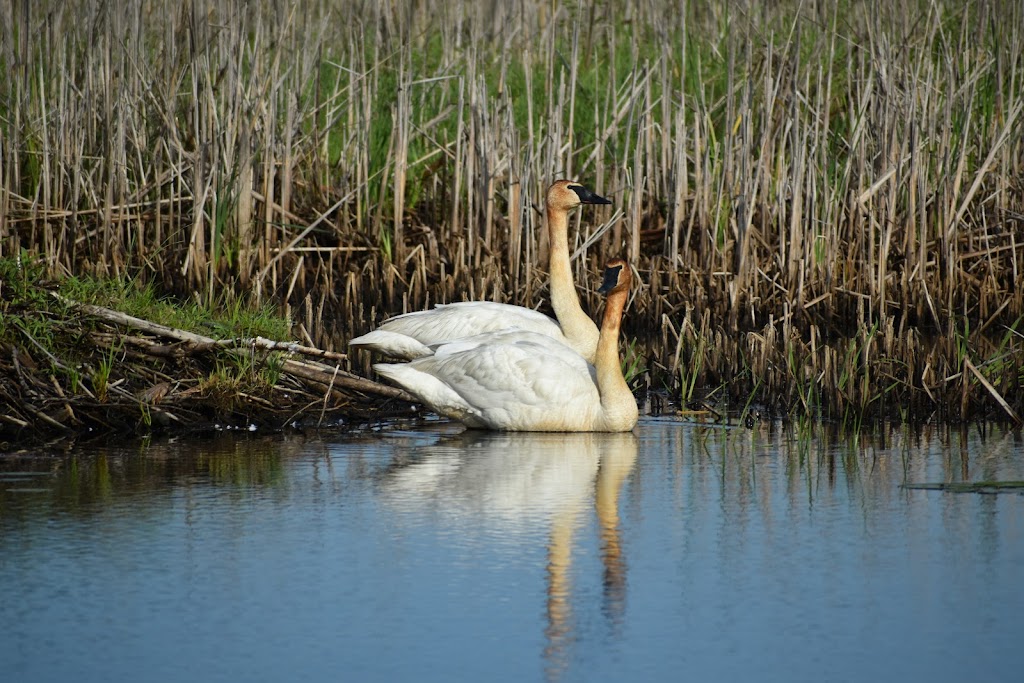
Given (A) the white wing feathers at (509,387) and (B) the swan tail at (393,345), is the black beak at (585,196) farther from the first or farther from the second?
(A) the white wing feathers at (509,387)

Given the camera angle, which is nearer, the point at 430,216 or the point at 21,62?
the point at 21,62

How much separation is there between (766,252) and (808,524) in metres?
6.09

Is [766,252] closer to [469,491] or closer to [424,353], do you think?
[424,353]

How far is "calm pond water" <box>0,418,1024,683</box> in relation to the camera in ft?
13.8

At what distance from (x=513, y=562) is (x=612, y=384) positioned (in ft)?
9.38

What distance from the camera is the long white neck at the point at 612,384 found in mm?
7824

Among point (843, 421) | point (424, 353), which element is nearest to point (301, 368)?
point (424, 353)

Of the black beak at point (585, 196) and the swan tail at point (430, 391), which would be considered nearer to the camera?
the swan tail at point (430, 391)

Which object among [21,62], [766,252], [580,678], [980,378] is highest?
[21,62]

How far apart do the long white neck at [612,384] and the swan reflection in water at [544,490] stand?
3.5 inches

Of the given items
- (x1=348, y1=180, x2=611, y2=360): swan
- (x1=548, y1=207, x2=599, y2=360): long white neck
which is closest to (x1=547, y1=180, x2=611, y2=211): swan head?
(x1=348, y1=180, x2=611, y2=360): swan

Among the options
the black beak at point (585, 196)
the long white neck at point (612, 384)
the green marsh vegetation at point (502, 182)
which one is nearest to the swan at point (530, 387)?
the long white neck at point (612, 384)

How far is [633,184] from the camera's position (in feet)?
37.8

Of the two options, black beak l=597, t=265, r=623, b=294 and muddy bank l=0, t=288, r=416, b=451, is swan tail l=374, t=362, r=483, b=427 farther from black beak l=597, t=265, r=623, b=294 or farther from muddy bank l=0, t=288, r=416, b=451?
black beak l=597, t=265, r=623, b=294
